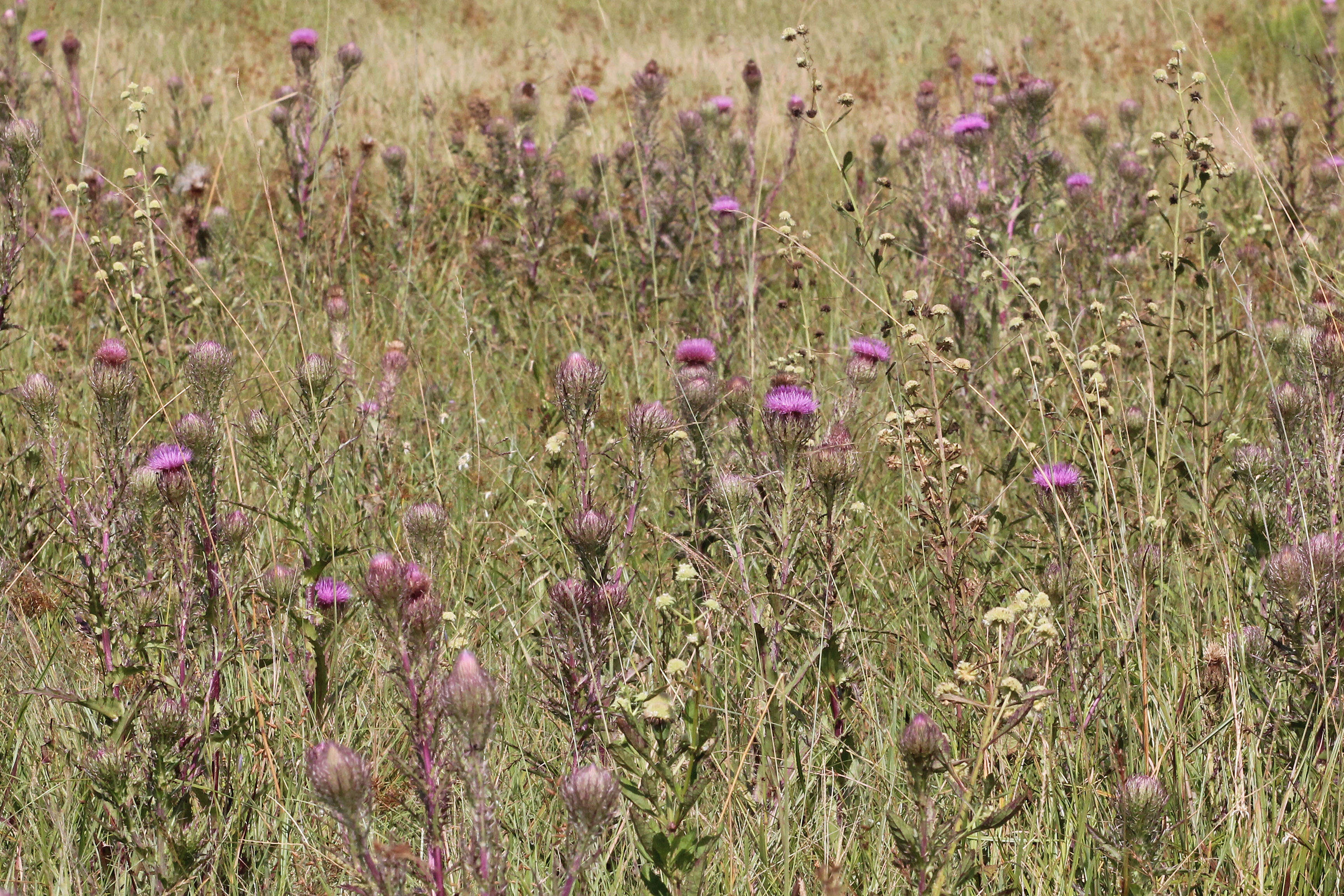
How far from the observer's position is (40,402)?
220 centimetres

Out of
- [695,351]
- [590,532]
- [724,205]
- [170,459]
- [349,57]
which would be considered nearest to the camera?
[590,532]

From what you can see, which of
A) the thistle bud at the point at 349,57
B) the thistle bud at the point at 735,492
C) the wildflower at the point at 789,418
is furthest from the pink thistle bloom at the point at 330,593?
the thistle bud at the point at 349,57

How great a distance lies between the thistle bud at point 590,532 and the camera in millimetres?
1771

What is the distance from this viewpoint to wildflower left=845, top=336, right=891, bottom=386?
8.00ft

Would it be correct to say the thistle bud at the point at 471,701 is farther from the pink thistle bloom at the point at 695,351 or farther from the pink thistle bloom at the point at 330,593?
the pink thistle bloom at the point at 695,351

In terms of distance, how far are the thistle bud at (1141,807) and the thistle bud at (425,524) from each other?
1.07 metres

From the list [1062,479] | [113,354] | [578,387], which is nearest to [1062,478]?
[1062,479]

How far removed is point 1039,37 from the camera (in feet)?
35.2

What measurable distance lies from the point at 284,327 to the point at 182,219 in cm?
71

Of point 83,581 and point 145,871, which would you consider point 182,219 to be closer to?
point 83,581

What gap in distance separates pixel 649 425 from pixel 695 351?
0.72m

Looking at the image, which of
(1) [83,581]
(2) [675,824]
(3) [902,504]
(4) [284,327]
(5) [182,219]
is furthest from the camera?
(5) [182,219]

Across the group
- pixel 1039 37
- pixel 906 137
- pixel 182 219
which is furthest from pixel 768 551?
pixel 1039 37

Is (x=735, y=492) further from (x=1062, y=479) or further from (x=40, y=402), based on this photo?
(x=40, y=402)
